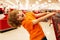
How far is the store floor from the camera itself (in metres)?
1.47

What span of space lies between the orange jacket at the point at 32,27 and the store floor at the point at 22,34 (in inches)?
2.0

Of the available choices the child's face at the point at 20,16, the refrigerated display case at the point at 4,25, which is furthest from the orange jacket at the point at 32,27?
the refrigerated display case at the point at 4,25

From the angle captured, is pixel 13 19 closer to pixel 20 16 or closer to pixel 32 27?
pixel 20 16

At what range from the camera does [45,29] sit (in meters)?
1.48

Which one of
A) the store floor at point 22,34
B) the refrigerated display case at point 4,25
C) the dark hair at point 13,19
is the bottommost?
the store floor at point 22,34

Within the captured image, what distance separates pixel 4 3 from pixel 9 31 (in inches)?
12.4

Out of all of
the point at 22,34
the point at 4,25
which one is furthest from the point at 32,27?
the point at 4,25

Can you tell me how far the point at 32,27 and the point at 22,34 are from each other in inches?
6.2

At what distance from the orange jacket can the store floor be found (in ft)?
0.17

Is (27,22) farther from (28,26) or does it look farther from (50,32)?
(50,32)

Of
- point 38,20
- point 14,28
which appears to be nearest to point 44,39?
point 38,20

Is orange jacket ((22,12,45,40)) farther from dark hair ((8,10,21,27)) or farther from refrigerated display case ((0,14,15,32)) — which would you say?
refrigerated display case ((0,14,15,32))

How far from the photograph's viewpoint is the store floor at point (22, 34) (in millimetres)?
1471

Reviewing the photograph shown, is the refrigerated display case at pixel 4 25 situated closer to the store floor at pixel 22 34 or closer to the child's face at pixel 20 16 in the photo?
the store floor at pixel 22 34
